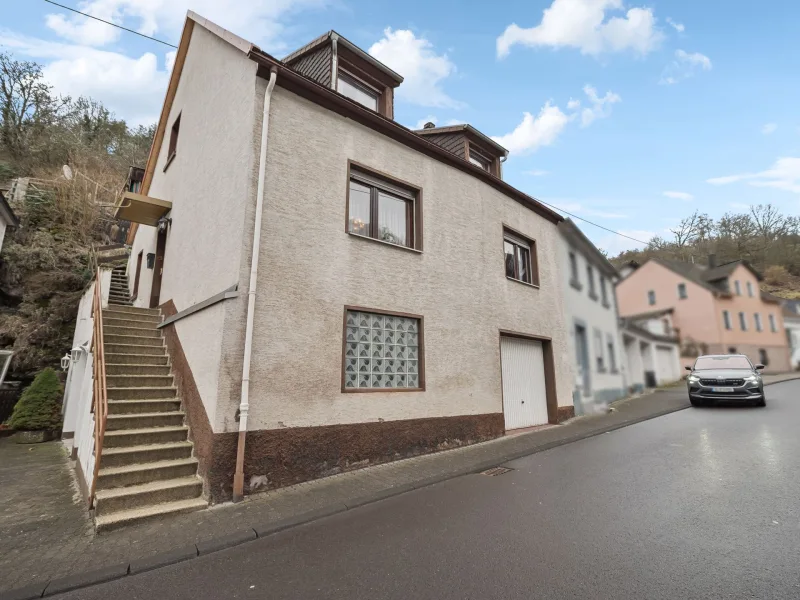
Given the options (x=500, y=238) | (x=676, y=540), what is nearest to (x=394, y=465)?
(x=676, y=540)

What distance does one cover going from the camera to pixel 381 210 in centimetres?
792

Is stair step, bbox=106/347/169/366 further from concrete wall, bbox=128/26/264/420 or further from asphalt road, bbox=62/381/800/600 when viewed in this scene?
asphalt road, bbox=62/381/800/600

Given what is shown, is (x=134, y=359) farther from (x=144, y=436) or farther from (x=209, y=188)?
(x=209, y=188)

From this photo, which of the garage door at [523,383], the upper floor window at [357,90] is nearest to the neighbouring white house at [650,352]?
the garage door at [523,383]

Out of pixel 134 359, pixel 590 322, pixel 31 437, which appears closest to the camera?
pixel 134 359

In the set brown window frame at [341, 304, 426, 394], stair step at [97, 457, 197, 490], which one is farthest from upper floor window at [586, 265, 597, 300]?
stair step at [97, 457, 197, 490]

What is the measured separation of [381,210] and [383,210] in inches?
2.3

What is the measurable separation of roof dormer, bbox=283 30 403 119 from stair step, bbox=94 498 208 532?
8000 mm

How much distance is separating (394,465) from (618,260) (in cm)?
3098

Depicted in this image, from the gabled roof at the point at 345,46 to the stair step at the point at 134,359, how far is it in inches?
299

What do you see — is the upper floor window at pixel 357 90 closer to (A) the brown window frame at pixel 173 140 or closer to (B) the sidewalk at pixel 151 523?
(A) the brown window frame at pixel 173 140

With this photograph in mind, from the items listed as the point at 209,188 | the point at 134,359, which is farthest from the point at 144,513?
the point at 209,188

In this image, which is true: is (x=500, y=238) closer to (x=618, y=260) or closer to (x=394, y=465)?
(x=394, y=465)

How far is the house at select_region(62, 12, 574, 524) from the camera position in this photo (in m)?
5.57
